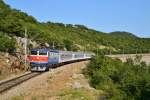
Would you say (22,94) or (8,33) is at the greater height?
(8,33)

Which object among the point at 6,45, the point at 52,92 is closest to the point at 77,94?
the point at 52,92

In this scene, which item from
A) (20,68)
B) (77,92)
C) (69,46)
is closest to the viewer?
(77,92)

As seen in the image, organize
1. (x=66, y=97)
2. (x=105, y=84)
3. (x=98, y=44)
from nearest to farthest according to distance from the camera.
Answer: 1. (x=66, y=97)
2. (x=105, y=84)
3. (x=98, y=44)

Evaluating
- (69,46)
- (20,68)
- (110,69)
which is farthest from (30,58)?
(69,46)

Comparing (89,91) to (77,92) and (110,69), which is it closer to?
(77,92)

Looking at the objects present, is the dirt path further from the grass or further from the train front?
the train front

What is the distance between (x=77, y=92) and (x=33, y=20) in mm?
89691

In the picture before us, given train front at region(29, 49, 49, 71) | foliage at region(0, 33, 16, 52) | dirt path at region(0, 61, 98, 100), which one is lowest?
dirt path at region(0, 61, 98, 100)

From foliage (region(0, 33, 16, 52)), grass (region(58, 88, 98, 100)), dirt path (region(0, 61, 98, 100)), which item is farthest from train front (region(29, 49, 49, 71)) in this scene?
grass (region(58, 88, 98, 100))

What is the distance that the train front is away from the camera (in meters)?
50.1

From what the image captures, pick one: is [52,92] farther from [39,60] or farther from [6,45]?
[6,45]

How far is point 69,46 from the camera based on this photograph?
4373 inches

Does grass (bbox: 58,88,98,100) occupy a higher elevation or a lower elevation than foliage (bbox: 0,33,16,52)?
lower

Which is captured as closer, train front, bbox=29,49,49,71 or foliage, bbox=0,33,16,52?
train front, bbox=29,49,49,71
